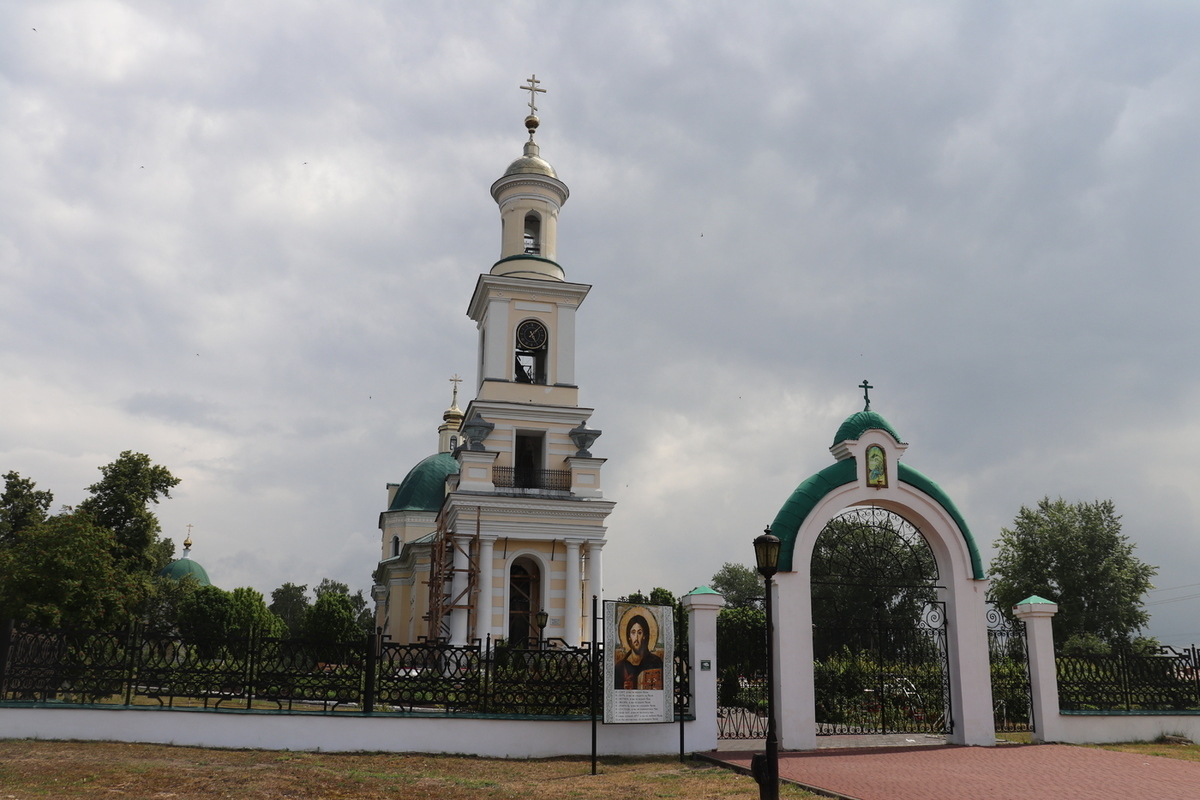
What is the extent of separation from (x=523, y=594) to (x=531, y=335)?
8102mm

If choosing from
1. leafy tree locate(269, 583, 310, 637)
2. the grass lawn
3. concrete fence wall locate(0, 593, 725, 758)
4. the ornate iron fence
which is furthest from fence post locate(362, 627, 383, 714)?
leafy tree locate(269, 583, 310, 637)

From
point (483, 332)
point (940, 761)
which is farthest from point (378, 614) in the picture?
point (940, 761)

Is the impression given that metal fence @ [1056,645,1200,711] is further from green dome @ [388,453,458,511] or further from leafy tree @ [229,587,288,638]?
leafy tree @ [229,587,288,638]

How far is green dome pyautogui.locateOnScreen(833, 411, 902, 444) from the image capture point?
49.9 ft

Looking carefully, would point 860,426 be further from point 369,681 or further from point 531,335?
point 531,335

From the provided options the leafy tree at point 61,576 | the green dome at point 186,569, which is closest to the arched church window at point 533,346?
the leafy tree at point 61,576

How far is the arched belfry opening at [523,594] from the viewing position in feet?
89.8

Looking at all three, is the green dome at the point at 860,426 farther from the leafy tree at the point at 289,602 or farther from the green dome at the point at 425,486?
the leafy tree at the point at 289,602

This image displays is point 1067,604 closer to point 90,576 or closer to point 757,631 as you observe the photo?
point 757,631

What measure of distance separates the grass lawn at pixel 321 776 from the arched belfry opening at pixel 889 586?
373 centimetres

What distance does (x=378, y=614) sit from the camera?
1731 inches

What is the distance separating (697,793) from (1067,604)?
28.4m

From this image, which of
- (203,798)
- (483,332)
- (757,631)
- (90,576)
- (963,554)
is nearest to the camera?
(203,798)

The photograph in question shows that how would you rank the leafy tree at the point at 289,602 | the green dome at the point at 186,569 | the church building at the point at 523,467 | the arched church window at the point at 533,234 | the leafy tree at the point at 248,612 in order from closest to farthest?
the church building at the point at 523,467 < the arched church window at the point at 533,234 < the leafy tree at the point at 248,612 < the green dome at the point at 186,569 < the leafy tree at the point at 289,602
